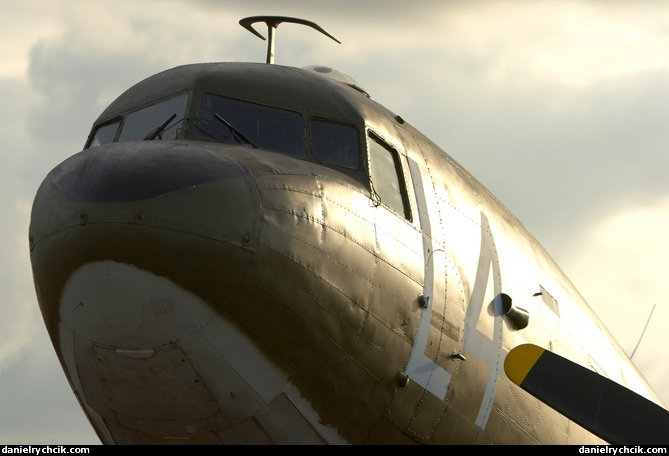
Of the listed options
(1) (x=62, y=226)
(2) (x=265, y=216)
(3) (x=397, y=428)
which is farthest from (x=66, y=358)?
(3) (x=397, y=428)

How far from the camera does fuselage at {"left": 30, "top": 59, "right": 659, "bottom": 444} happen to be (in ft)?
31.7

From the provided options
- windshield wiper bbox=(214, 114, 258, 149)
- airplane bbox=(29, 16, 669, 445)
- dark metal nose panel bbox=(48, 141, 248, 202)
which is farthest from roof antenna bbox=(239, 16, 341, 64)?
dark metal nose panel bbox=(48, 141, 248, 202)

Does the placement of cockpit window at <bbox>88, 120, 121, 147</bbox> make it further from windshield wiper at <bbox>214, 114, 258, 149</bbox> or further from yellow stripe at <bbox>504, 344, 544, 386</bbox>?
yellow stripe at <bbox>504, 344, 544, 386</bbox>

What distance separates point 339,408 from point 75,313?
265cm

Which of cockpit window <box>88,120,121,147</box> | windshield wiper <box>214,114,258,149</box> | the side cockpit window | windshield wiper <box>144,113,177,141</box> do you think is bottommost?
cockpit window <box>88,120,121,147</box>

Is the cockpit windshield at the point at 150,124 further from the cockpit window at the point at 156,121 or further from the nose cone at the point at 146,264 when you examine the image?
the nose cone at the point at 146,264

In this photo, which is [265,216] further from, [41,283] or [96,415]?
[96,415]

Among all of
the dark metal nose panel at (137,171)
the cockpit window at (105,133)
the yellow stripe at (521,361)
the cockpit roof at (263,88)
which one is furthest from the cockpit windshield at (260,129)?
the yellow stripe at (521,361)

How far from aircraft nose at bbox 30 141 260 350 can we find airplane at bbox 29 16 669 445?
0.02 metres

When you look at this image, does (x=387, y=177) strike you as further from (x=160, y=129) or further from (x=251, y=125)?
(x=160, y=129)

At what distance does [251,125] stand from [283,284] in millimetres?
2458

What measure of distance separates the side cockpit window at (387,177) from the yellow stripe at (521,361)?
1.85 metres

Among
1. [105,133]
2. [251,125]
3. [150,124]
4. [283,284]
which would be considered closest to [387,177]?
[251,125]

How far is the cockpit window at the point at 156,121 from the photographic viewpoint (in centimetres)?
1192
